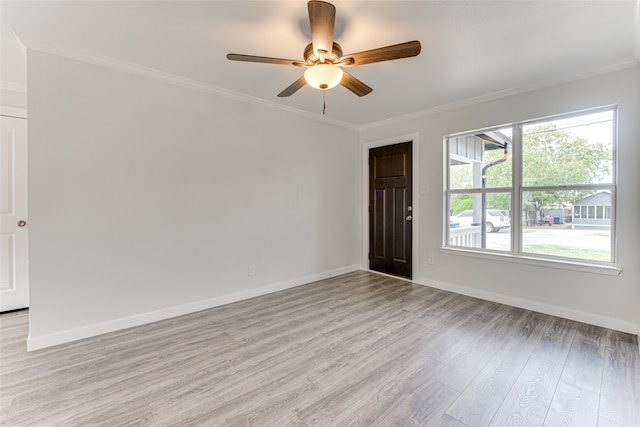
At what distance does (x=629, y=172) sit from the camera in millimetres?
2408

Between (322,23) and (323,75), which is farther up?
(322,23)

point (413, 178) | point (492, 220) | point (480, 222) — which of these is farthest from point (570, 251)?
point (413, 178)

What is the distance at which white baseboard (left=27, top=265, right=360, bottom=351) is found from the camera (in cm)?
220

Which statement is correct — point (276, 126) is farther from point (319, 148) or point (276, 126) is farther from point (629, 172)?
point (629, 172)

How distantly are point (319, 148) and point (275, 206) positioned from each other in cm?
117

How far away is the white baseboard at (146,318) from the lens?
7.23 ft

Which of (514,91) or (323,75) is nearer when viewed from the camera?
(323,75)

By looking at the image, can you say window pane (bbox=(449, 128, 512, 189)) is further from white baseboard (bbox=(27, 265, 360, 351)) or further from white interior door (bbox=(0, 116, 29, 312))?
white interior door (bbox=(0, 116, 29, 312))

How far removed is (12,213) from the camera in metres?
2.91

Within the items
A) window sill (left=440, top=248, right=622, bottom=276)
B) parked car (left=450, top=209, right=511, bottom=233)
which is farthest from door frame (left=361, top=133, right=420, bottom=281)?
parked car (left=450, top=209, right=511, bottom=233)

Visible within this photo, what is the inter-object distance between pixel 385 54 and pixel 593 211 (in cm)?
259

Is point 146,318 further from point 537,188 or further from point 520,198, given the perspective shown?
point 537,188

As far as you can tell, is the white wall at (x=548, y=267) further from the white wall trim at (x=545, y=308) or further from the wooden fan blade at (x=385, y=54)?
the wooden fan blade at (x=385, y=54)

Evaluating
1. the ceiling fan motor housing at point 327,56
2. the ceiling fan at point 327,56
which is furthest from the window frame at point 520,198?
the ceiling fan motor housing at point 327,56
